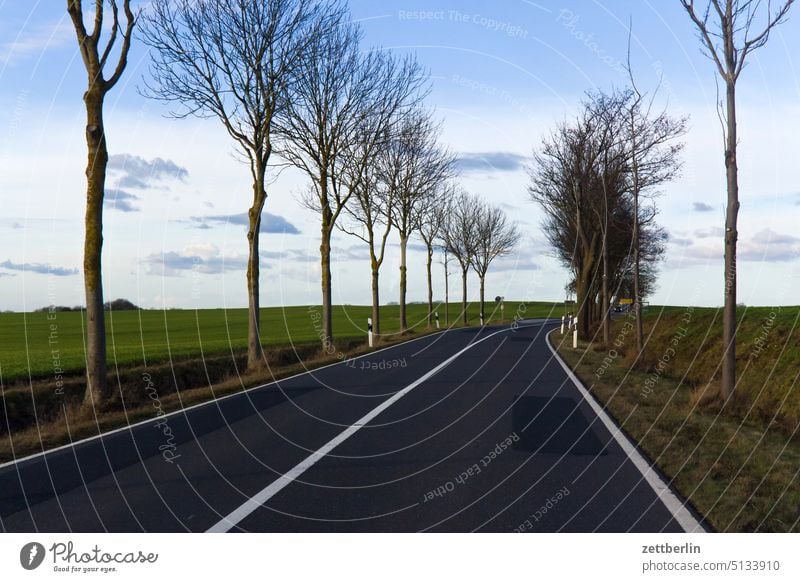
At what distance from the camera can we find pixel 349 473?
7484mm

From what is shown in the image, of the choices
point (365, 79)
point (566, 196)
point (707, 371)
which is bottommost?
point (707, 371)

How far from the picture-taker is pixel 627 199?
43.6 meters

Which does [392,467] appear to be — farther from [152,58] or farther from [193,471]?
[152,58]

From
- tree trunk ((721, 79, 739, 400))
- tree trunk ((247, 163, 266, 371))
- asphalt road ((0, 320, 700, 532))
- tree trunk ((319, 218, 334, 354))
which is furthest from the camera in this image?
tree trunk ((319, 218, 334, 354))

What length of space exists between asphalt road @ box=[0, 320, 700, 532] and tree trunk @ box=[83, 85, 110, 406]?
9.14ft

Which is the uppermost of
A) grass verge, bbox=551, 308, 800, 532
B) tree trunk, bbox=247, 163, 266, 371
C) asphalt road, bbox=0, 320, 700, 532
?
tree trunk, bbox=247, 163, 266, 371

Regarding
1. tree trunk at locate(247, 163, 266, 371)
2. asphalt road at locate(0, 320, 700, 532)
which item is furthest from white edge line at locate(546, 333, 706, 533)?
tree trunk at locate(247, 163, 266, 371)

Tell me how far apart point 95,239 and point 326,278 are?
1573cm

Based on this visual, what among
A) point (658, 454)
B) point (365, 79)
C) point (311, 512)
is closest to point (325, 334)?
point (365, 79)

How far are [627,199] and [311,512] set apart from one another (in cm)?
4105

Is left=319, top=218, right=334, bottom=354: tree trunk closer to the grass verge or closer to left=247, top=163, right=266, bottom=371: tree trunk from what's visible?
left=247, top=163, right=266, bottom=371: tree trunk

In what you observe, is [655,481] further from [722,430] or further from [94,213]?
[94,213]

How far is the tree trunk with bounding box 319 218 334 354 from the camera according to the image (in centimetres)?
2948

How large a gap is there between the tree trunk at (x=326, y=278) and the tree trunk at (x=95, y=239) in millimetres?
14995
